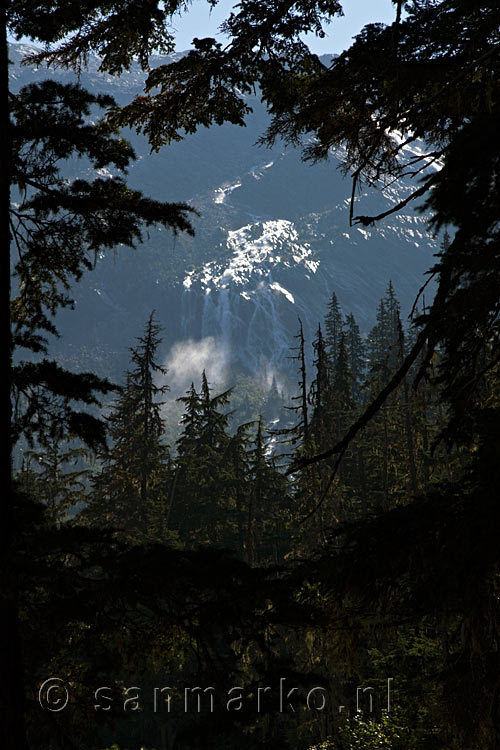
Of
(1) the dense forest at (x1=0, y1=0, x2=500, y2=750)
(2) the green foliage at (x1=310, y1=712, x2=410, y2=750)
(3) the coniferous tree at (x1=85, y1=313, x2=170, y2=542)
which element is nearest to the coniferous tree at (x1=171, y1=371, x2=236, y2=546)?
(3) the coniferous tree at (x1=85, y1=313, x2=170, y2=542)

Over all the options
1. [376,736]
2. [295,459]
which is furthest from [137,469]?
[295,459]

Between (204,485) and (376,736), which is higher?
(204,485)

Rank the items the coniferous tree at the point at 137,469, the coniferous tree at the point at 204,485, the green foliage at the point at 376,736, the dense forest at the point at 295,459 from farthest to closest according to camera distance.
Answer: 1. the coniferous tree at the point at 204,485
2. the coniferous tree at the point at 137,469
3. the green foliage at the point at 376,736
4. the dense forest at the point at 295,459

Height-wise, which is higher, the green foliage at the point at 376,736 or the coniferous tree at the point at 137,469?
the coniferous tree at the point at 137,469

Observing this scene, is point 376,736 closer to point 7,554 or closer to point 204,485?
point 7,554

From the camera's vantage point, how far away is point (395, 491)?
2747 centimetres

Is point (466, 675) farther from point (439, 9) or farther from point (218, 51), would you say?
point (218, 51)

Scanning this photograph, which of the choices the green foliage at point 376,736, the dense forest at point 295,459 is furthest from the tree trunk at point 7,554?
the green foliage at point 376,736

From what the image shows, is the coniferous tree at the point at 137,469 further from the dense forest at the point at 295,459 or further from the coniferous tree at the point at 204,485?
the dense forest at the point at 295,459

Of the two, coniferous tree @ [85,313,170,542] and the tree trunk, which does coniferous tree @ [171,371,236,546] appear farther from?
the tree trunk

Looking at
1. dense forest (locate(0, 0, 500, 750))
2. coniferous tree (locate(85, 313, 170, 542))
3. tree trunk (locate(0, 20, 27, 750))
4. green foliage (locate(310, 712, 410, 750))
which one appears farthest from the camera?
coniferous tree (locate(85, 313, 170, 542))

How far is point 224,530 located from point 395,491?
14400 millimetres

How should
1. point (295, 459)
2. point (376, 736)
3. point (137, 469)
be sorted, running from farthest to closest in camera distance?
1. point (137, 469)
2. point (376, 736)
3. point (295, 459)

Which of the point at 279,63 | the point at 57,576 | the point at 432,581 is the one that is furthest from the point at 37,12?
the point at 432,581
